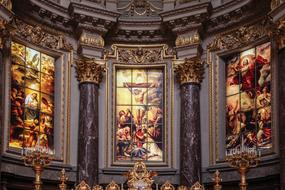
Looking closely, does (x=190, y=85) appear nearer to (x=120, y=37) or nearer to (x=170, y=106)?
(x=170, y=106)

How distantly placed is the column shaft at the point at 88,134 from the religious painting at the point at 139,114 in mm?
1149

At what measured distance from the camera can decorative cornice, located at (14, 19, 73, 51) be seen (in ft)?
72.5

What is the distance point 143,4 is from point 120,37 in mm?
1554

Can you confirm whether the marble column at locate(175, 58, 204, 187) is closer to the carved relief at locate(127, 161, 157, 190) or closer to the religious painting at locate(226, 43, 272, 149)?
the religious painting at locate(226, 43, 272, 149)

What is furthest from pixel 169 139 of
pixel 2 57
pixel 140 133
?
pixel 2 57

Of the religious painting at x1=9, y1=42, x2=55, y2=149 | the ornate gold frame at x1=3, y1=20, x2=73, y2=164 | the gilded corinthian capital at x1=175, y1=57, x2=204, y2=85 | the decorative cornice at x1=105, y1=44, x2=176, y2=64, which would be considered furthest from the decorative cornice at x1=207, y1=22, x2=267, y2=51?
the religious painting at x1=9, y1=42, x2=55, y2=149

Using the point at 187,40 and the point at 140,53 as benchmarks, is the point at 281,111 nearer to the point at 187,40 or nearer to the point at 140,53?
the point at 187,40

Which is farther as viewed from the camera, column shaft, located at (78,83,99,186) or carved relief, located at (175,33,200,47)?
carved relief, located at (175,33,200,47)

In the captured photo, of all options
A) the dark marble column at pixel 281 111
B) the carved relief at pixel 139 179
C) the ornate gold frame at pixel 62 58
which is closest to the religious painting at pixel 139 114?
the ornate gold frame at pixel 62 58

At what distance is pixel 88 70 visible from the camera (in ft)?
76.2

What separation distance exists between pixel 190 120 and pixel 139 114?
7.28 ft

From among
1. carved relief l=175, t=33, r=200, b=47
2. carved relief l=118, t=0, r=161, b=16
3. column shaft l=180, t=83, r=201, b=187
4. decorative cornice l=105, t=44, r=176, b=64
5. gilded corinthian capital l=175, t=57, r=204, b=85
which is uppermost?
carved relief l=118, t=0, r=161, b=16

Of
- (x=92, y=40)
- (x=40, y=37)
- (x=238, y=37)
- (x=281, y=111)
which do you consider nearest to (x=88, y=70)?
(x=92, y=40)

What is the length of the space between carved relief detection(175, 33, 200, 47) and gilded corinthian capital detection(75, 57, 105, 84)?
286cm
